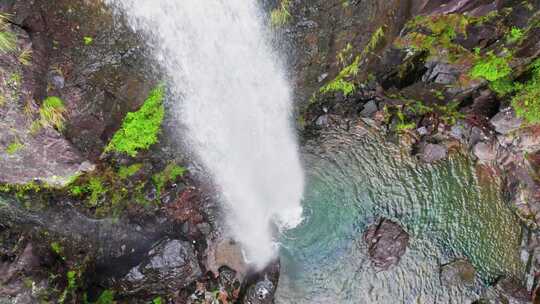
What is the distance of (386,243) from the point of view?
8422 millimetres

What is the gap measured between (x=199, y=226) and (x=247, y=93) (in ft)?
12.2

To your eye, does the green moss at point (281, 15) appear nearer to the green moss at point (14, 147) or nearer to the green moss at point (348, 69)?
the green moss at point (348, 69)

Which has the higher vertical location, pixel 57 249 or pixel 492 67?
pixel 57 249

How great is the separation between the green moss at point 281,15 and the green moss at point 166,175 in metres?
4.31

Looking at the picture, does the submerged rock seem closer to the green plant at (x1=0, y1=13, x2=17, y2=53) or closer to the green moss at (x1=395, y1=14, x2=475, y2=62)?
the green moss at (x1=395, y1=14, x2=475, y2=62)

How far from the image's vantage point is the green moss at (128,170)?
295 inches

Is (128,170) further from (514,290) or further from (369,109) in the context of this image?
(514,290)

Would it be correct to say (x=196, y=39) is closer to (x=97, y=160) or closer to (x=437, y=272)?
(x=97, y=160)

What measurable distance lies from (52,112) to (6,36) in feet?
4.63

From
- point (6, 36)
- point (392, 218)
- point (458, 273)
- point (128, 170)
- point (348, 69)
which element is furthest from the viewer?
point (392, 218)

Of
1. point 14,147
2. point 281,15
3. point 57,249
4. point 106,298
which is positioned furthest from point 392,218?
point 14,147

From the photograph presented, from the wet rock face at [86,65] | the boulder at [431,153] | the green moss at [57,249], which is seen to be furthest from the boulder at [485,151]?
the green moss at [57,249]

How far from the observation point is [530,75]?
26.4 ft

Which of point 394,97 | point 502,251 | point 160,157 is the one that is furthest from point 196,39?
point 502,251
